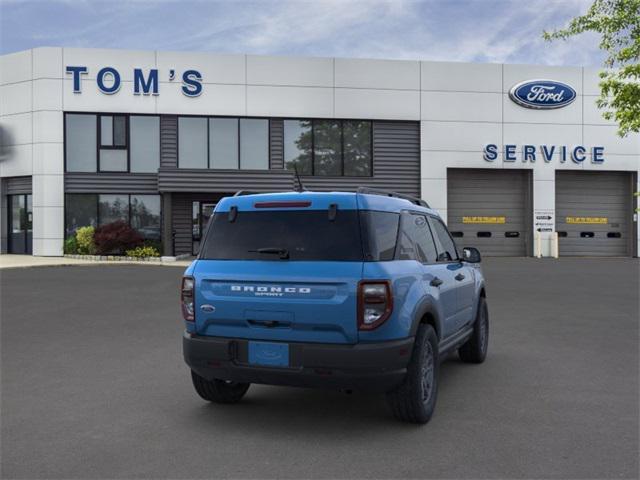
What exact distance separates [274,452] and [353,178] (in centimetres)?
2297

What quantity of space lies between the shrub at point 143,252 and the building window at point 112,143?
3529 millimetres

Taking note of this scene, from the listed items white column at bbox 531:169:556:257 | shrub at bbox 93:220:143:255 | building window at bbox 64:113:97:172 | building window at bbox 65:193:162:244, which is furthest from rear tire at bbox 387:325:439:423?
white column at bbox 531:169:556:257

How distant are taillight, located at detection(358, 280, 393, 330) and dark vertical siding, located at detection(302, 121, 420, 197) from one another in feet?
73.3

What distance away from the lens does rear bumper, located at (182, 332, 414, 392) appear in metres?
4.20

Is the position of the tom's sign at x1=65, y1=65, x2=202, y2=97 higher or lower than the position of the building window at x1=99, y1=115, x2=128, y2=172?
higher

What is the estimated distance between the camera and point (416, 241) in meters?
5.17

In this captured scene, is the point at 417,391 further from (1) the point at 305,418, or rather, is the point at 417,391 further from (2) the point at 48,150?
(2) the point at 48,150

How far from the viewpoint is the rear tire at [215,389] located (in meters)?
5.04

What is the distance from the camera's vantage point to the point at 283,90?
84.9ft

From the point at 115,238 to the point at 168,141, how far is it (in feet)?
15.8

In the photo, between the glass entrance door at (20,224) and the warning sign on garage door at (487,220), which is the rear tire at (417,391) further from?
the glass entrance door at (20,224)

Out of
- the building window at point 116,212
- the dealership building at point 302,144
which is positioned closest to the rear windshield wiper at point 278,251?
the dealership building at point 302,144

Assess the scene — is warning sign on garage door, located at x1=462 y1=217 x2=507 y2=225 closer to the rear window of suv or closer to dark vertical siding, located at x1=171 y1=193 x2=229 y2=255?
dark vertical siding, located at x1=171 y1=193 x2=229 y2=255

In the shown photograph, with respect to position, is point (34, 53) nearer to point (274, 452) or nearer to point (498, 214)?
point (498, 214)
